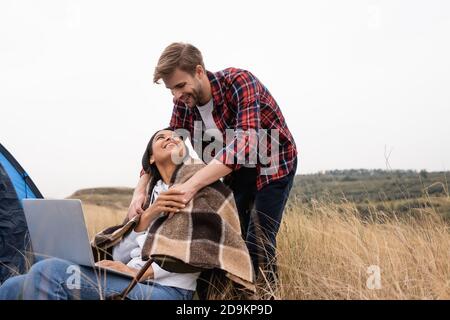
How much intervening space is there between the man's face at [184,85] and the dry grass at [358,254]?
1.15 metres

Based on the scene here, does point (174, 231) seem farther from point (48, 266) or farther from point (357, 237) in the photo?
point (357, 237)

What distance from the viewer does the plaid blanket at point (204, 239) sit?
2477 millimetres

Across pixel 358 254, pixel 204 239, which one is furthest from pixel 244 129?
pixel 358 254

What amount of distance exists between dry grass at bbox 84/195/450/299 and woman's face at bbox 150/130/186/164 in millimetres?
898

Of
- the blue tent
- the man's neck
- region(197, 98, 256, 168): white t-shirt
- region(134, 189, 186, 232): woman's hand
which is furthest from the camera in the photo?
the blue tent

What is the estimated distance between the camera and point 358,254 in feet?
11.4

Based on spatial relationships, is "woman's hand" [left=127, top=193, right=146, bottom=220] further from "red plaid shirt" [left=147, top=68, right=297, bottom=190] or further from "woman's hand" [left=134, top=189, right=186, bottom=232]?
"red plaid shirt" [left=147, top=68, right=297, bottom=190]

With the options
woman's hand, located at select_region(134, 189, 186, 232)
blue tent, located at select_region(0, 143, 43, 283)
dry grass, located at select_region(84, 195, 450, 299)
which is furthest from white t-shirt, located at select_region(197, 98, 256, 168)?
blue tent, located at select_region(0, 143, 43, 283)

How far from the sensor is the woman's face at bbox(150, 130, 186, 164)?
114 inches

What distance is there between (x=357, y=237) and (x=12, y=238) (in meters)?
2.37

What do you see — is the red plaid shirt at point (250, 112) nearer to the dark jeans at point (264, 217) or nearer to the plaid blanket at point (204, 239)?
the dark jeans at point (264, 217)

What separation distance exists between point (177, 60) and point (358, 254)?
5.63ft
